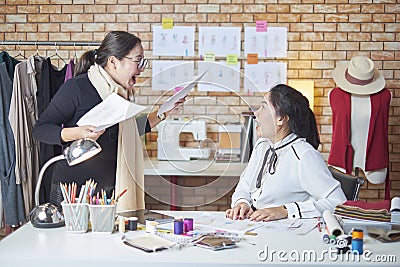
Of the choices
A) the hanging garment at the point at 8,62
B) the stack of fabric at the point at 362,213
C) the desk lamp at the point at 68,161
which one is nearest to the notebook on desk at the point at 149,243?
the desk lamp at the point at 68,161

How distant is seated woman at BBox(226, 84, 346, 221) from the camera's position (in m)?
2.45

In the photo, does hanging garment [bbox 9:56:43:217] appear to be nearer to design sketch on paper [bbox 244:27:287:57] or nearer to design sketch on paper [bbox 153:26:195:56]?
design sketch on paper [bbox 153:26:195:56]

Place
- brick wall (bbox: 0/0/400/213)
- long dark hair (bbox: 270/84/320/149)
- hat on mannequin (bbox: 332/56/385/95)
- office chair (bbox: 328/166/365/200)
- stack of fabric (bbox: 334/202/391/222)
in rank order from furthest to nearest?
brick wall (bbox: 0/0/400/213) < hat on mannequin (bbox: 332/56/385/95) < office chair (bbox: 328/166/365/200) < long dark hair (bbox: 270/84/320/149) < stack of fabric (bbox: 334/202/391/222)

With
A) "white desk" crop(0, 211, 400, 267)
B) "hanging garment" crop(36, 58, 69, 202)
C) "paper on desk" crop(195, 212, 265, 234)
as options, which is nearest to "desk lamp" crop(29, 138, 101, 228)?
"white desk" crop(0, 211, 400, 267)

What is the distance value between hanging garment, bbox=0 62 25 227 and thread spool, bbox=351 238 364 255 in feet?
8.74

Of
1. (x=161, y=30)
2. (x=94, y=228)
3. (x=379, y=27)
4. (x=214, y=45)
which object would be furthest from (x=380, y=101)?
(x=94, y=228)

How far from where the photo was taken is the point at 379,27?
4.68m

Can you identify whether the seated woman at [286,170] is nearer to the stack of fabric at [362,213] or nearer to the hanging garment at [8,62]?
the stack of fabric at [362,213]

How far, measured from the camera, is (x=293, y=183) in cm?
258

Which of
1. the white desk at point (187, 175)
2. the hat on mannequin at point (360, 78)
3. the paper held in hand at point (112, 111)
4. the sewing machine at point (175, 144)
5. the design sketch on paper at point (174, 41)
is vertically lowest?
the white desk at point (187, 175)

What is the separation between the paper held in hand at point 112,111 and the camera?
7.36ft

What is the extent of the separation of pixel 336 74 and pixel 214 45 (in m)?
0.95

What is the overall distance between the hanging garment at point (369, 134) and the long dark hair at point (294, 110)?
5.56ft

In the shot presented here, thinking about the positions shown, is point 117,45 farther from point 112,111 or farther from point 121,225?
point 121,225
